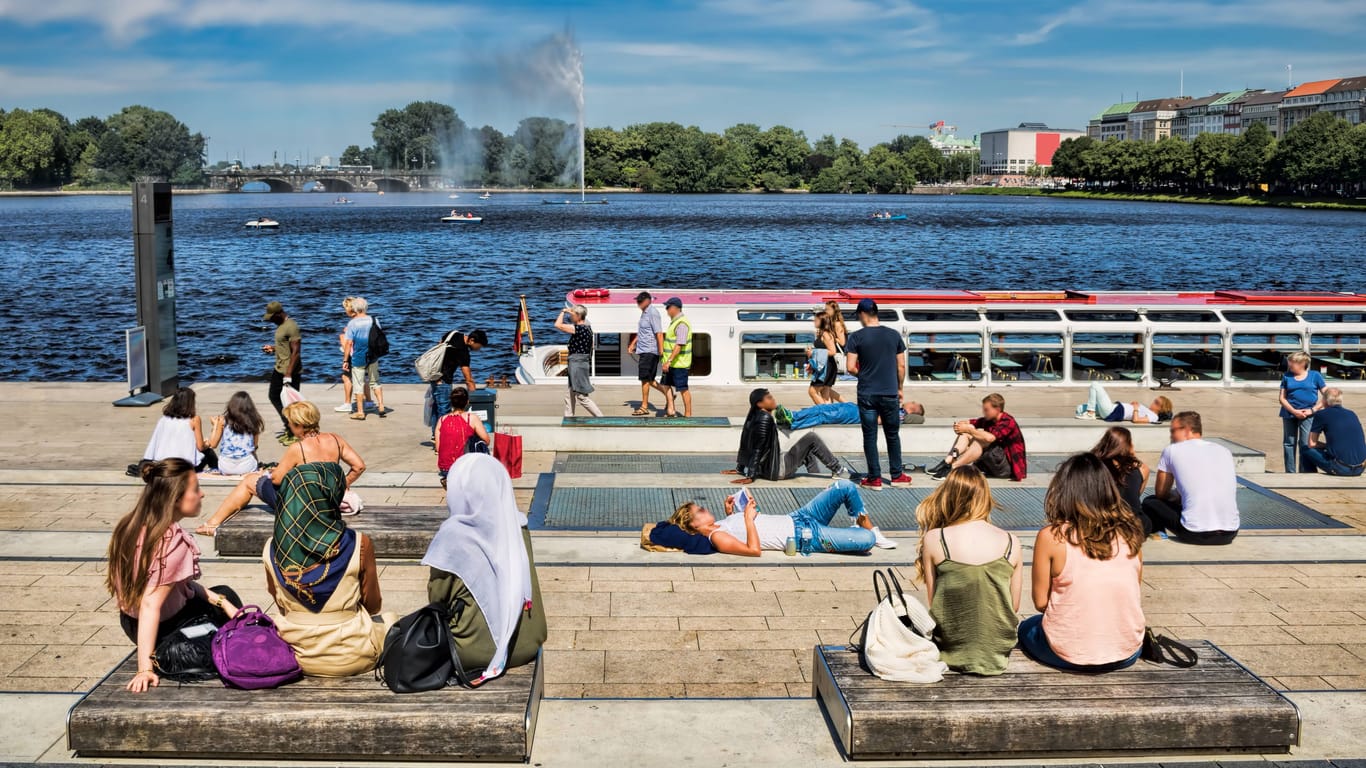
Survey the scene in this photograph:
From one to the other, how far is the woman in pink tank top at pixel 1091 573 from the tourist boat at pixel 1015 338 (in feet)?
49.2

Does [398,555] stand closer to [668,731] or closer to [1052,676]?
[668,731]

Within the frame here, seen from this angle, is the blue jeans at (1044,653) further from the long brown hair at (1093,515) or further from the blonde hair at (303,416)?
the blonde hair at (303,416)

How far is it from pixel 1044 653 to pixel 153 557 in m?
4.76

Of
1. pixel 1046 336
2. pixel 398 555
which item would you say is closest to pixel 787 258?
pixel 1046 336

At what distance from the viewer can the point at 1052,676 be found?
674cm

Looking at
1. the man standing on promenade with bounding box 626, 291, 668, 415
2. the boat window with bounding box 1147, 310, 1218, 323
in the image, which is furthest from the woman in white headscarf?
the boat window with bounding box 1147, 310, 1218, 323

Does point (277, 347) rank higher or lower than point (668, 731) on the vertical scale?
higher

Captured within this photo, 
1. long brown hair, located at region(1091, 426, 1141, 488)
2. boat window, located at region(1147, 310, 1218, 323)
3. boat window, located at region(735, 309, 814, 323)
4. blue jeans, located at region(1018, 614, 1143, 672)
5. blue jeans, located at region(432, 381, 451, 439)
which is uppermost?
boat window, located at region(735, 309, 814, 323)

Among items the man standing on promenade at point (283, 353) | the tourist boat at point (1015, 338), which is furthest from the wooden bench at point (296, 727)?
the tourist boat at point (1015, 338)

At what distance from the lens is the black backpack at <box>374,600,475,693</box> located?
6383mm

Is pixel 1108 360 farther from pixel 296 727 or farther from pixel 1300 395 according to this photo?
pixel 296 727

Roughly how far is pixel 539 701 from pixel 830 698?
164cm

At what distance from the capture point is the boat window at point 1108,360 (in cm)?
2284

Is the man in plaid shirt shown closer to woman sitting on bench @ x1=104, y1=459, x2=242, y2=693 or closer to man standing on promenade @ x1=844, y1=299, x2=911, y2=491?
man standing on promenade @ x1=844, y1=299, x2=911, y2=491
